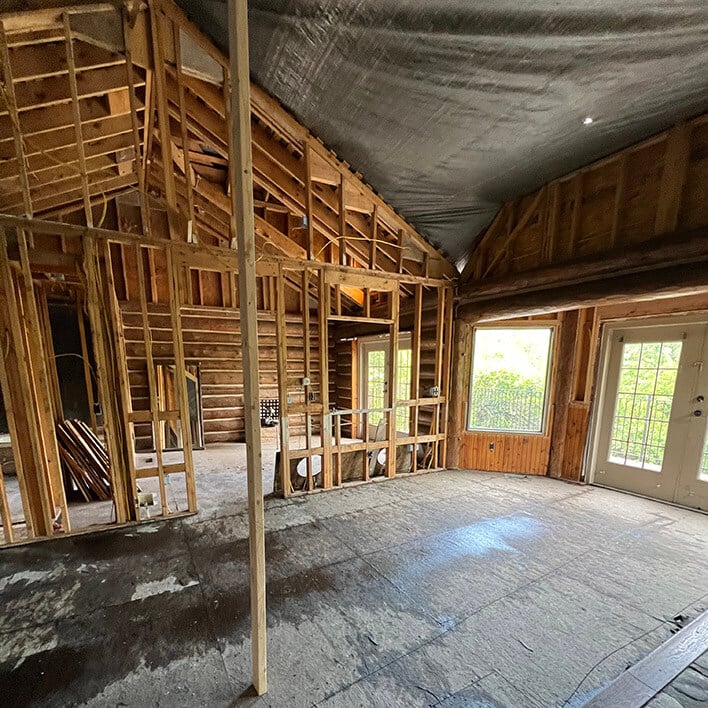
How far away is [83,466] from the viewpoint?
4.34 m

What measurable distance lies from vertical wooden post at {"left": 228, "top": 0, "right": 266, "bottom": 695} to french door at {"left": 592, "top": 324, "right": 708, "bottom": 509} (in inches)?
196

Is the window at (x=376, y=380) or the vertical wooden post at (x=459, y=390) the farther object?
the window at (x=376, y=380)

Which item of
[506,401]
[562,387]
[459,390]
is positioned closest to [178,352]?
[459,390]

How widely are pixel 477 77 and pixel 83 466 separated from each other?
6.04 meters

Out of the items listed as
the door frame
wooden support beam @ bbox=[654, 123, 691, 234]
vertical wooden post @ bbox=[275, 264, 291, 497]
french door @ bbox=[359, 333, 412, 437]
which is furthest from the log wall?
wooden support beam @ bbox=[654, 123, 691, 234]

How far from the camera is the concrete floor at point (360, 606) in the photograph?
5.96 feet

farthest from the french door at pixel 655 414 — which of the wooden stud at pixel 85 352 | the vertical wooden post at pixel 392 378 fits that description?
the wooden stud at pixel 85 352

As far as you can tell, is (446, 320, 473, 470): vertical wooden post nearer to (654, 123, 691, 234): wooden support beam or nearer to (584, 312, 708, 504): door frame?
(584, 312, 708, 504): door frame

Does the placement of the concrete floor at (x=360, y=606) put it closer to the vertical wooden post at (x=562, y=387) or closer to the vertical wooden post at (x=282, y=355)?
the vertical wooden post at (x=282, y=355)

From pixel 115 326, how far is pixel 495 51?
3.95 metres

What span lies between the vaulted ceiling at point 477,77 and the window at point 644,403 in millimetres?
2608

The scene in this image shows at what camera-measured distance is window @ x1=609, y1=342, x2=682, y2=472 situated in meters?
4.12

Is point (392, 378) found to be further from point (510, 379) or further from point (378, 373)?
point (378, 373)

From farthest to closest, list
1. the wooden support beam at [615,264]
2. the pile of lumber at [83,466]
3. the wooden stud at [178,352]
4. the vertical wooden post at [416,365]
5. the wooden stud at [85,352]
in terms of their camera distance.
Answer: the wooden stud at [85,352], the vertical wooden post at [416,365], the pile of lumber at [83,466], the wooden stud at [178,352], the wooden support beam at [615,264]
